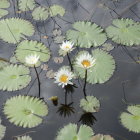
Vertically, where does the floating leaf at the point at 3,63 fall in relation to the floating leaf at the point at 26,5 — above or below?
below

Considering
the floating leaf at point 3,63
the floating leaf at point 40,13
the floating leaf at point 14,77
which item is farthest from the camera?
the floating leaf at point 40,13

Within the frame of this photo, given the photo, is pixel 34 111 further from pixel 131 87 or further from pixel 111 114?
pixel 131 87

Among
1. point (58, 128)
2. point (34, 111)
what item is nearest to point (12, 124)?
point (34, 111)

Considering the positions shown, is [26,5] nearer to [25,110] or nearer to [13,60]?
[13,60]

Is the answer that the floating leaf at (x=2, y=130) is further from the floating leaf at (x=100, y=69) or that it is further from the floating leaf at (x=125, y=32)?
the floating leaf at (x=125, y=32)

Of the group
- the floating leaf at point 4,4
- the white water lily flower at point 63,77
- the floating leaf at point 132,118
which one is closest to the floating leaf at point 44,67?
the white water lily flower at point 63,77

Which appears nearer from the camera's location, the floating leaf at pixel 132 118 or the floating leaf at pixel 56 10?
the floating leaf at pixel 132 118

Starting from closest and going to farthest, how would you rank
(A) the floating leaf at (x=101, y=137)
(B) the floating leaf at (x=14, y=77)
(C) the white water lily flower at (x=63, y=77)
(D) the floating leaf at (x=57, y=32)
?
(A) the floating leaf at (x=101, y=137) → (C) the white water lily flower at (x=63, y=77) → (B) the floating leaf at (x=14, y=77) → (D) the floating leaf at (x=57, y=32)

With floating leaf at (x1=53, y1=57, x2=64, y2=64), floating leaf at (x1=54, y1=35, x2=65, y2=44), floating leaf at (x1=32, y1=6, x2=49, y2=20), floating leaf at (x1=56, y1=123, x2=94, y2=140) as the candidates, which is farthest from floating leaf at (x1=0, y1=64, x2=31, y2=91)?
floating leaf at (x1=32, y1=6, x2=49, y2=20)
